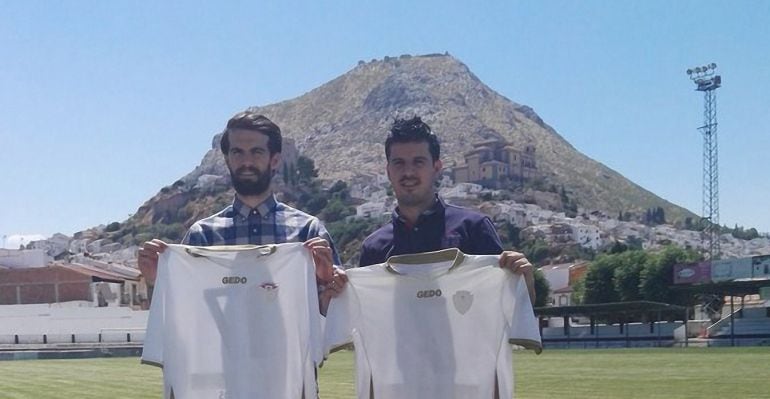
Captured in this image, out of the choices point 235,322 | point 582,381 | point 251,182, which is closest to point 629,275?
point 582,381


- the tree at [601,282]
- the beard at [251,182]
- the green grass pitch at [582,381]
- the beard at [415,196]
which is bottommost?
the tree at [601,282]

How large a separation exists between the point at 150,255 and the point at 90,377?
25803 millimetres

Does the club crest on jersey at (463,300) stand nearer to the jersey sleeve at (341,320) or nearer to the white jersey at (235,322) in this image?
the jersey sleeve at (341,320)

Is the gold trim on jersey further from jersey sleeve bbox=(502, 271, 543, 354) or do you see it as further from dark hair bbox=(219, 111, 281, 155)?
dark hair bbox=(219, 111, 281, 155)

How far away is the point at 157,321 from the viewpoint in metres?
6.42

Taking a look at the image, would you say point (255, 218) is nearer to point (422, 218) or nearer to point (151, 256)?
point (151, 256)

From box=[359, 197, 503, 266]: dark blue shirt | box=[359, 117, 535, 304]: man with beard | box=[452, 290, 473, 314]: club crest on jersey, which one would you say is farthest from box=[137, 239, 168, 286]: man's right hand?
box=[452, 290, 473, 314]: club crest on jersey

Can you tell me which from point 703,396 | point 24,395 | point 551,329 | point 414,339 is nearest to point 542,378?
point 703,396

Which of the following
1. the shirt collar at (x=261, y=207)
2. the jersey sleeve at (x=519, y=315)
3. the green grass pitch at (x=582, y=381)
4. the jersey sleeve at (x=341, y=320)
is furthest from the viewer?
the green grass pitch at (x=582, y=381)

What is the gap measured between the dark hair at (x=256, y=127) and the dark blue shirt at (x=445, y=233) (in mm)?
974

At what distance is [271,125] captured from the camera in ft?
21.8

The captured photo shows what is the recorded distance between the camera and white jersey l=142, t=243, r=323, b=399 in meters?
6.36

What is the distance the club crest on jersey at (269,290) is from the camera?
648cm

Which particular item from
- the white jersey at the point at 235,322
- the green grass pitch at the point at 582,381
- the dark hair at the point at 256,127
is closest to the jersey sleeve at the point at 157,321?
the white jersey at the point at 235,322
